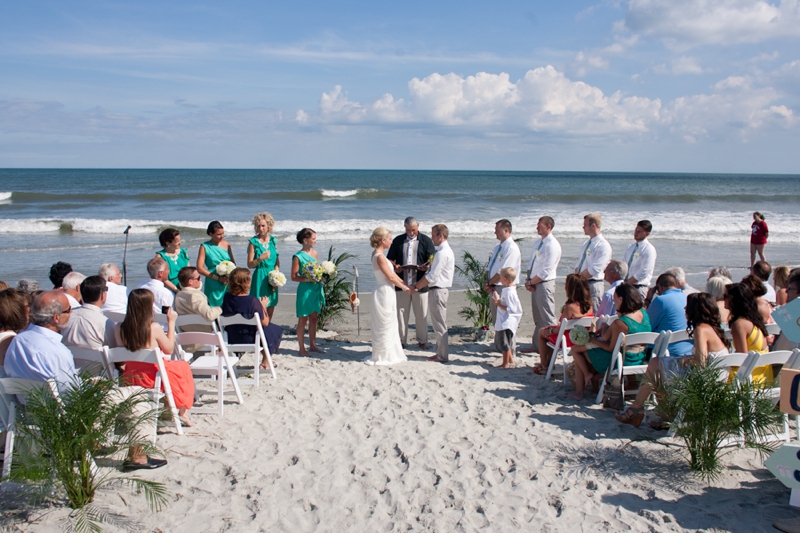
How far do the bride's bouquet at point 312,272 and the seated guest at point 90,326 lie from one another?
8.49 ft

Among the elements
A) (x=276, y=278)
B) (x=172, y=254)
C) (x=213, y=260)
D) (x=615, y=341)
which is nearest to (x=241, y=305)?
(x=276, y=278)

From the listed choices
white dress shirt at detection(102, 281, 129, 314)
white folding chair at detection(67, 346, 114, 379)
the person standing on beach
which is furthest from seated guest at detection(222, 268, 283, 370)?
the person standing on beach

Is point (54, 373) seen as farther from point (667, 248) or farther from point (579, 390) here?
point (667, 248)

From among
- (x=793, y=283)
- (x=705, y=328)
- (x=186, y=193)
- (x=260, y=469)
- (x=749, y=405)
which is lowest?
(x=260, y=469)

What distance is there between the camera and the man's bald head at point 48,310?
12.3 feet

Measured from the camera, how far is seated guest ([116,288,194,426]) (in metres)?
4.23

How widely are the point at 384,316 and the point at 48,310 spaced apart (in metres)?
3.59

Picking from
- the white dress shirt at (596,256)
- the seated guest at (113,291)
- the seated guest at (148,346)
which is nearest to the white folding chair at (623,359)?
the white dress shirt at (596,256)

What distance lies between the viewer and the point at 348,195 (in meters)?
39.4

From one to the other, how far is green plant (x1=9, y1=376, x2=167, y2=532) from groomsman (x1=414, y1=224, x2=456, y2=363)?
12.5 ft

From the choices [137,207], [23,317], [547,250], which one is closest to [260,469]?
[23,317]

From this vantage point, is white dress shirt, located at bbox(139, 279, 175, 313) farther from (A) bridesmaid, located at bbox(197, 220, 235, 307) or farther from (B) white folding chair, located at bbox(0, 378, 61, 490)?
(B) white folding chair, located at bbox(0, 378, 61, 490)

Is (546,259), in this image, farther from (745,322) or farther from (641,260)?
(745,322)

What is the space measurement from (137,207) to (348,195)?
14233 mm
